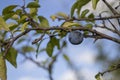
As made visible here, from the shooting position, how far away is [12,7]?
1.24 metres

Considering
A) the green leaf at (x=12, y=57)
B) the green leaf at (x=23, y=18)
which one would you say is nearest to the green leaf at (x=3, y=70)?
the green leaf at (x=12, y=57)

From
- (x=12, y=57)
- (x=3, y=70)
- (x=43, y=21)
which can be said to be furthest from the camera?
(x=43, y=21)

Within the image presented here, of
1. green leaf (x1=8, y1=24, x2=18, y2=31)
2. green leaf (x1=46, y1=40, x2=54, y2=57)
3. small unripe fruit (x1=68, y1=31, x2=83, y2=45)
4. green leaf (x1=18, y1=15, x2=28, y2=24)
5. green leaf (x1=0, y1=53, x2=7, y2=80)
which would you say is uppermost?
green leaf (x1=18, y1=15, x2=28, y2=24)

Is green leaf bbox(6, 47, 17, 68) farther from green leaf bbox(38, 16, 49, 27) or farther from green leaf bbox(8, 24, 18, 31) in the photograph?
green leaf bbox(38, 16, 49, 27)

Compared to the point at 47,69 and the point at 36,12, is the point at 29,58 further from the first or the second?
the point at 36,12

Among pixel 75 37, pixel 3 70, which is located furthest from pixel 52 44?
pixel 3 70

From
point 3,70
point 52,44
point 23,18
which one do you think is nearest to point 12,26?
point 23,18

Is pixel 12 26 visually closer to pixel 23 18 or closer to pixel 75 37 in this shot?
pixel 23 18

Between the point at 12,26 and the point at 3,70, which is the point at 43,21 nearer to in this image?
the point at 12,26

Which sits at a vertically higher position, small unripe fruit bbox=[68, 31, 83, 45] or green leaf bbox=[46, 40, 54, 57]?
small unripe fruit bbox=[68, 31, 83, 45]

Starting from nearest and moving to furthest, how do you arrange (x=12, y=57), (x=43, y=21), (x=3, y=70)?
1. (x=3, y=70)
2. (x=12, y=57)
3. (x=43, y=21)

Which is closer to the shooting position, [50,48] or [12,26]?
[12,26]

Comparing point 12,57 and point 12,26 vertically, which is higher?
point 12,26

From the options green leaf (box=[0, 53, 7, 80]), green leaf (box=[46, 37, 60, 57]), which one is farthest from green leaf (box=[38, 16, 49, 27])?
green leaf (box=[0, 53, 7, 80])
